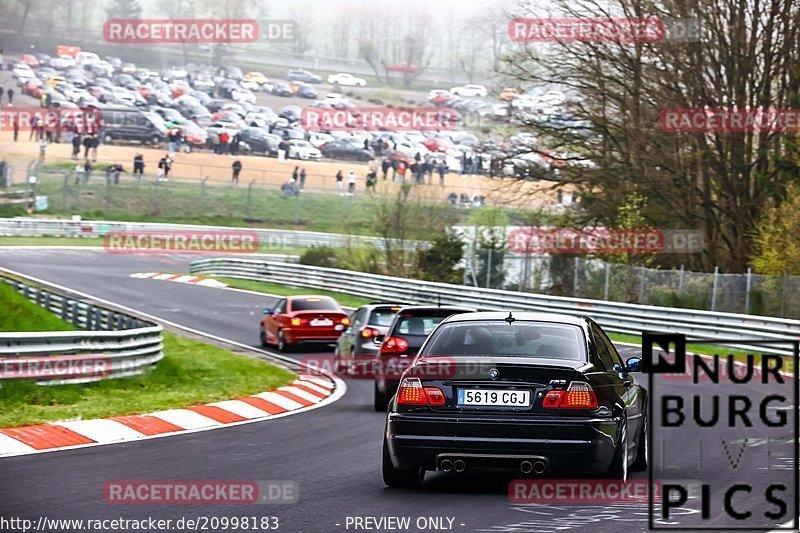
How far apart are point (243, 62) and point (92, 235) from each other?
55610mm

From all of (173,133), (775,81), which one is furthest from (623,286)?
(173,133)

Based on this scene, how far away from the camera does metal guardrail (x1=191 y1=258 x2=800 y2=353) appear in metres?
27.3

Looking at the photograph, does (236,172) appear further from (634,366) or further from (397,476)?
(397,476)

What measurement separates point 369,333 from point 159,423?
238 inches

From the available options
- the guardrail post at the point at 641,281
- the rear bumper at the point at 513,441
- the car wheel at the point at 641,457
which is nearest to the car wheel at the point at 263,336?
the guardrail post at the point at 641,281

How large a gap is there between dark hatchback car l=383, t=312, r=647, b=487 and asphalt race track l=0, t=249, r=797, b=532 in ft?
0.97

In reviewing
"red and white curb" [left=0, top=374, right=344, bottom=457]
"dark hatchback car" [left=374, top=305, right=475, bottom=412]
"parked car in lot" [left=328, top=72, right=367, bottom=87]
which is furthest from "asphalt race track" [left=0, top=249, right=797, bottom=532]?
"parked car in lot" [left=328, top=72, right=367, bottom=87]

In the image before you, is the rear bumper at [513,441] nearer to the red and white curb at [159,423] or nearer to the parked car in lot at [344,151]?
the red and white curb at [159,423]

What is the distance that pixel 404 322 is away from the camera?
56.0 feet

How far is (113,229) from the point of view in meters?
59.9

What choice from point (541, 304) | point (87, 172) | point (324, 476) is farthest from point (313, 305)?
point (87, 172)

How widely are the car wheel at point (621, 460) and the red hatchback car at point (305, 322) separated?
16791mm

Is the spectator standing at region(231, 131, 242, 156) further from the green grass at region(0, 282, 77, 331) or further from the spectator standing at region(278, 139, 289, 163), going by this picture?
the green grass at region(0, 282, 77, 331)

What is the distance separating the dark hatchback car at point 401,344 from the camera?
16203mm
